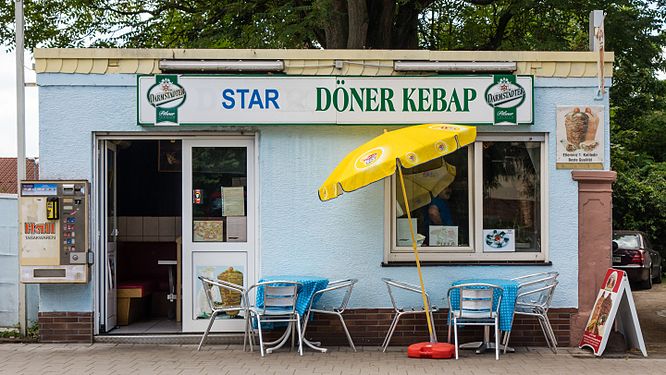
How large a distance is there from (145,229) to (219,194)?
2.07 meters

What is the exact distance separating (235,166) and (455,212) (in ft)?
8.51

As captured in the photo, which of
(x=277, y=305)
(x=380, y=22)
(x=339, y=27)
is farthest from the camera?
(x=380, y=22)

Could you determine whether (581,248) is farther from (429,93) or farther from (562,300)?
(429,93)

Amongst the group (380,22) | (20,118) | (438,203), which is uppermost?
(380,22)

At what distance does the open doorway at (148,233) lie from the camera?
38.5ft

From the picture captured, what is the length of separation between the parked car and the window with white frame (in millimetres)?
10369

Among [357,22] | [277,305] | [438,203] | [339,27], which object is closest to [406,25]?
[339,27]

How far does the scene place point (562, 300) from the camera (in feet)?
34.7

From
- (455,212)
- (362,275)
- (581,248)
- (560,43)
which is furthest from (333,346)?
(560,43)

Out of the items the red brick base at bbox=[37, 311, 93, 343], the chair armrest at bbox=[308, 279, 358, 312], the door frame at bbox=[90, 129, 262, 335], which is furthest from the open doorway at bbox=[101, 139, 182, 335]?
the chair armrest at bbox=[308, 279, 358, 312]

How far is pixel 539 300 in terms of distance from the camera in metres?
10.3

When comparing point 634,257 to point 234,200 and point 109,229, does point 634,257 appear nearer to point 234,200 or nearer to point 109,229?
point 234,200

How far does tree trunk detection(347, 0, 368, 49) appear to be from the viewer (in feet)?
53.1

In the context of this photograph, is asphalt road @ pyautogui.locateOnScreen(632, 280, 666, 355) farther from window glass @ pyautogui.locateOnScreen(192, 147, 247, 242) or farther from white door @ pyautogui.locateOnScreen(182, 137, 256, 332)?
window glass @ pyautogui.locateOnScreen(192, 147, 247, 242)
